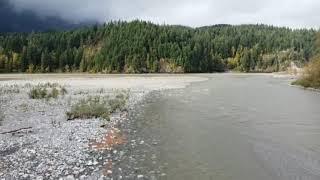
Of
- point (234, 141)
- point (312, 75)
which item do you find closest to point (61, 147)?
point (234, 141)

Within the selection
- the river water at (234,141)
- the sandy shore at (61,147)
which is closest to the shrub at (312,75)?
the river water at (234,141)

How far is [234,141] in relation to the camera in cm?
2502

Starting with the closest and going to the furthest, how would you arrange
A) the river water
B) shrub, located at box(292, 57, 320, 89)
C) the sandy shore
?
the sandy shore, the river water, shrub, located at box(292, 57, 320, 89)

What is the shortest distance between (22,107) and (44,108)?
1.75 metres

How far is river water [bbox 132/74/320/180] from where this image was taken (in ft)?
60.0

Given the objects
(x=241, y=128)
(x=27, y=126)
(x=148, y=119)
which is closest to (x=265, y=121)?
(x=241, y=128)

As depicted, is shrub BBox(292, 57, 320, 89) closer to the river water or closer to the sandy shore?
the river water

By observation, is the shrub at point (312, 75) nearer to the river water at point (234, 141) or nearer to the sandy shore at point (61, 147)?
the river water at point (234, 141)

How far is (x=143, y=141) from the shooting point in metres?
24.5

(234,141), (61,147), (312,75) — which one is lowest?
(234,141)

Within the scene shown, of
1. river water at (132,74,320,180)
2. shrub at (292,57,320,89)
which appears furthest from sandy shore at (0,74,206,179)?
shrub at (292,57,320,89)

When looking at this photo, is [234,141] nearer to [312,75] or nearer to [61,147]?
[61,147]

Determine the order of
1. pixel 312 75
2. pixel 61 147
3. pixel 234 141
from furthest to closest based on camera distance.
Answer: pixel 312 75
pixel 234 141
pixel 61 147

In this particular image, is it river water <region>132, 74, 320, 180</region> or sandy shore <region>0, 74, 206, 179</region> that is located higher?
sandy shore <region>0, 74, 206, 179</region>
